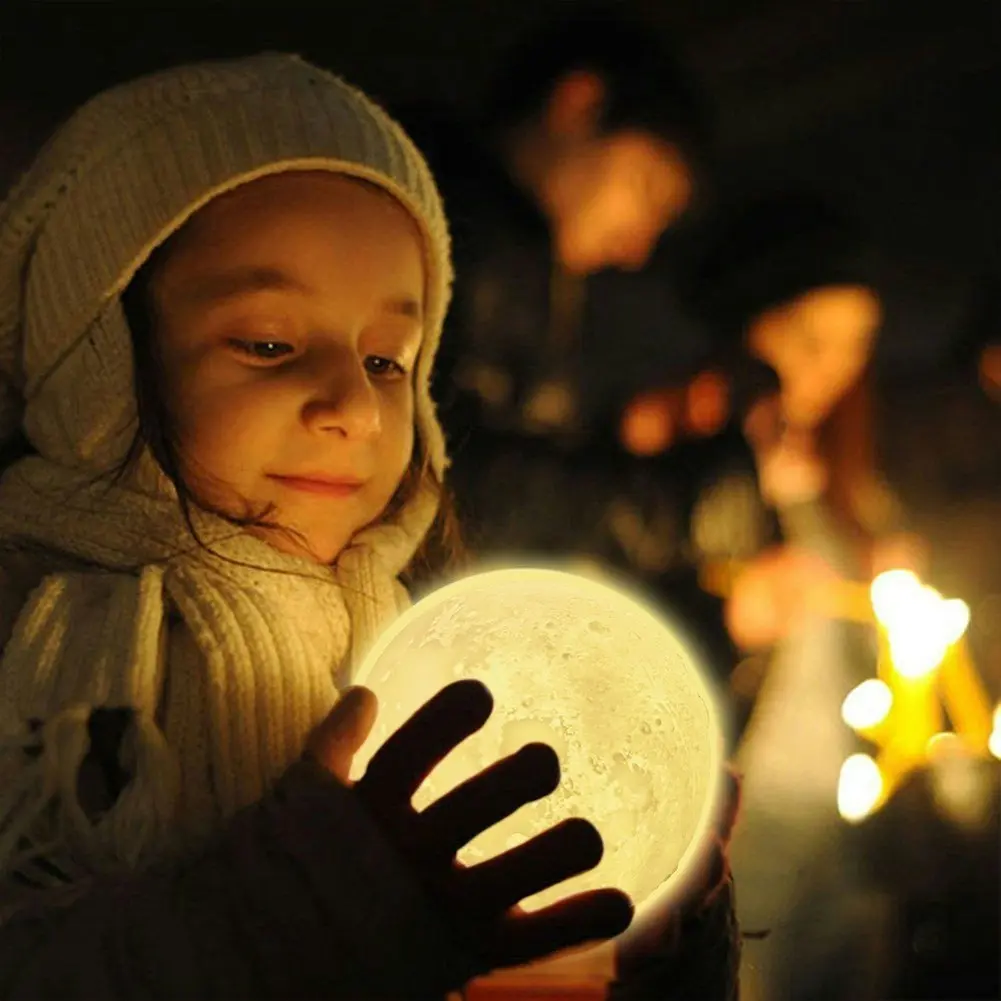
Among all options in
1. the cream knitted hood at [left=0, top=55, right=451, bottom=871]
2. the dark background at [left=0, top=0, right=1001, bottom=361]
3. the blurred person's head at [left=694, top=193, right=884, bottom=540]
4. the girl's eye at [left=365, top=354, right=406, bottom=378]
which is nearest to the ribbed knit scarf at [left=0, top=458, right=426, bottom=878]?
the cream knitted hood at [left=0, top=55, right=451, bottom=871]

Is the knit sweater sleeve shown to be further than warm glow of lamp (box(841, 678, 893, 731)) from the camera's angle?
No

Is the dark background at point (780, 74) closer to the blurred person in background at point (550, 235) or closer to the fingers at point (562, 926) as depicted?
the blurred person in background at point (550, 235)

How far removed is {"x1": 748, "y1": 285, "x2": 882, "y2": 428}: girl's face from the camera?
1.12 m

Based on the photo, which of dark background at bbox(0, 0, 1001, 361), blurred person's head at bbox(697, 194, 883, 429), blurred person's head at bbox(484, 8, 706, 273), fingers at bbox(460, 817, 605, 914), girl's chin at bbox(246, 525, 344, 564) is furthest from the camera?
blurred person's head at bbox(697, 194, 883, 429)

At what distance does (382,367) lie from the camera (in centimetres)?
54

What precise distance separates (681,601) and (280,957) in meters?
0.58

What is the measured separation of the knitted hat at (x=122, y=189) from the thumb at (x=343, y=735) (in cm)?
18

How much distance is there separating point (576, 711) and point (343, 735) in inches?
3.7

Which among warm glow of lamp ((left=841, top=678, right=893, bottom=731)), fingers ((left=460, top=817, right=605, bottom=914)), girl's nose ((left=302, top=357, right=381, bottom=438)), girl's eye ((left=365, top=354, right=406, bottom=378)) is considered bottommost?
fingers ((left=460, top=817, right=605, bottom=914))

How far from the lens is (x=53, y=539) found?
508 millimetres

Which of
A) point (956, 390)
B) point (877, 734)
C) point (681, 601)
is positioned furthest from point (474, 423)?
point (956, 390)

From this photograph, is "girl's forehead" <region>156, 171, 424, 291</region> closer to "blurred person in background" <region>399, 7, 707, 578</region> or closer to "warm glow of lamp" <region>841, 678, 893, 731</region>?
"blurred person in background" <region>399, 7, 707, 578</region>

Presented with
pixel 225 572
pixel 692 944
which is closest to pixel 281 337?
pixel 225 572

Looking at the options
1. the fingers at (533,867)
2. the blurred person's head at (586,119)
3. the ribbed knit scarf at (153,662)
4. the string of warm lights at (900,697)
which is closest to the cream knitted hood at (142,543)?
the ribbed knit scarf at (153,662)
